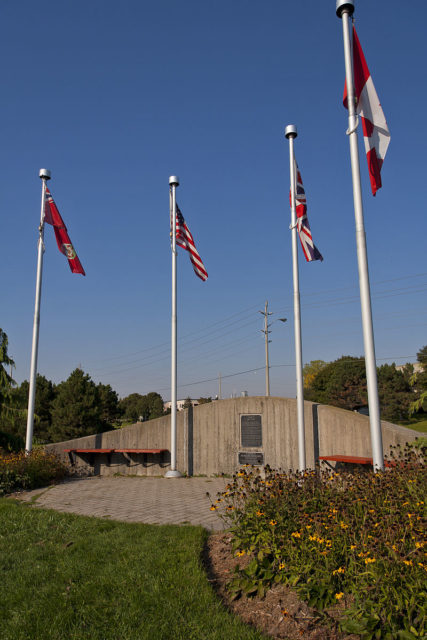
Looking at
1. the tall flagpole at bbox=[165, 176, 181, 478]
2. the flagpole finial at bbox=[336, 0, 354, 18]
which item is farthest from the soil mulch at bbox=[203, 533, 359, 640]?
the flagpole finial at bbox=[336, 0, 354, 18]

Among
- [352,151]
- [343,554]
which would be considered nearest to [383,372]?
[352,151]

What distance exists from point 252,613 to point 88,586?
59.1 inches

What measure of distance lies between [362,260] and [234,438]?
6808 mm

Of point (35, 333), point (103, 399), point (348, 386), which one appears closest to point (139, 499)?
point (35, 333)

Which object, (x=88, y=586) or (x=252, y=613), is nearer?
(x=252, y=613)

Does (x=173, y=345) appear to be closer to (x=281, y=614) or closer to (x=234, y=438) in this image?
(x=234, y=438)

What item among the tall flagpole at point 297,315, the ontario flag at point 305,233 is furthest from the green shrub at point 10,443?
the ontario flag at point 305,233

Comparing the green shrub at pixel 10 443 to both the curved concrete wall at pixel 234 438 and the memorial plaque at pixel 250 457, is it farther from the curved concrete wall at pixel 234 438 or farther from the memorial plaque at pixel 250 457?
the memorial plaque at pixel 250 457

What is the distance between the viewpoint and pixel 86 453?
13.8m

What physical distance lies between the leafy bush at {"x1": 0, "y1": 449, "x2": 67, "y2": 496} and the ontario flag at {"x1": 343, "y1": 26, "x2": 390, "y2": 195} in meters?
9.14

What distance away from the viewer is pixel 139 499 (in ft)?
28.7

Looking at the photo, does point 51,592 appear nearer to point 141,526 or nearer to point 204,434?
point 141,526

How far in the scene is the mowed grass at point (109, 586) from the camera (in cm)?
338

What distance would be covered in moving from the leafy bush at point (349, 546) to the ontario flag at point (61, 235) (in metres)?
9.61
